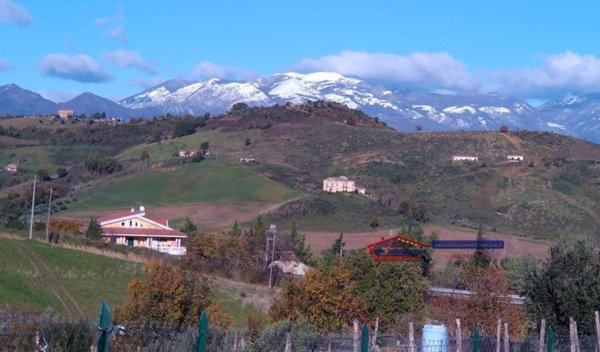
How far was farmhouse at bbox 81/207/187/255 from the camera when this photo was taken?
60344 mm

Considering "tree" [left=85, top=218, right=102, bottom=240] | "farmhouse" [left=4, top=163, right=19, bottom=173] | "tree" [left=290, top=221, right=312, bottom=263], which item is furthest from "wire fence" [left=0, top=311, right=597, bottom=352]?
"farmhouse" [left=4, top=163, right=19, bottom=173]

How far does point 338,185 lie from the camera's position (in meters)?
83.4

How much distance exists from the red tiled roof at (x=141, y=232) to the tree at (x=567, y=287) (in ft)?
138

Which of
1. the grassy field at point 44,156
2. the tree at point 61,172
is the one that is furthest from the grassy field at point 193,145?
the tree at point 61,172

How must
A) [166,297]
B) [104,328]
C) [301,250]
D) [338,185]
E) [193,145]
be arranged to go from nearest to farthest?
[104,328]
[166,297]
[301,250]
[338,185]
[193,145]

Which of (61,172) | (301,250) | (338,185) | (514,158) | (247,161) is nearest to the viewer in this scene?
(301,250)

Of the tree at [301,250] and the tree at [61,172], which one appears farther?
the tree at [61,172]

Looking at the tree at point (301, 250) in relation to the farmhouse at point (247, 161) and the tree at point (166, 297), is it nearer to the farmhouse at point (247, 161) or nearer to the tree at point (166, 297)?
the tree at point (166, 297)

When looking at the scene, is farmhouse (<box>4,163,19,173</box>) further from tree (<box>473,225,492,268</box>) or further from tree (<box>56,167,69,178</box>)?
tree (<box>473,225,492,268</box>)

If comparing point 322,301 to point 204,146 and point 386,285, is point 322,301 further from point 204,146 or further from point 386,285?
point 204,146

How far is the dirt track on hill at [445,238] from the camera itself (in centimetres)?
5674

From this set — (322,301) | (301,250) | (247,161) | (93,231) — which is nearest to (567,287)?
(322,301)

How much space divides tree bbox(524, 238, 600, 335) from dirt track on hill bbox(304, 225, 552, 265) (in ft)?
111

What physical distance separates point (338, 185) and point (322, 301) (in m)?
55.9
